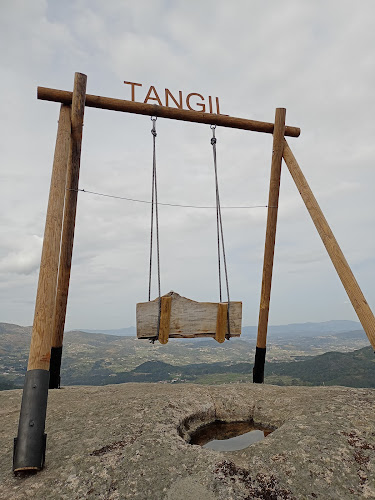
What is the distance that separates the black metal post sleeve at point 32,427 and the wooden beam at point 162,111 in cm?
539

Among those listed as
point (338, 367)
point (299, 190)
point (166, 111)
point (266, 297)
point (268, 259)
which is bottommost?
point (338, 367)

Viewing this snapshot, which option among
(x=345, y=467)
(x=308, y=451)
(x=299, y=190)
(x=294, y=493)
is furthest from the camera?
(x=299, y=190)

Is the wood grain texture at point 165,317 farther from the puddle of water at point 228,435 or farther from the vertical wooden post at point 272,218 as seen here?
the vertical wooden post at point 272,218

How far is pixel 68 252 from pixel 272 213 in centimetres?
499

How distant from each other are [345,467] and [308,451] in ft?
1.38

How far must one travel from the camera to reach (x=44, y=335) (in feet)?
15.4

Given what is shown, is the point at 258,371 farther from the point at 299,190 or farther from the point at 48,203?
the point at 48,203

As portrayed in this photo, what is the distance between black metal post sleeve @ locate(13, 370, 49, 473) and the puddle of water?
219 centimetres

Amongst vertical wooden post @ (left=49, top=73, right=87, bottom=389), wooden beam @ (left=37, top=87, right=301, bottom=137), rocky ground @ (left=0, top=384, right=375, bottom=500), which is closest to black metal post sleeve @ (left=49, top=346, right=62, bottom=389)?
vertical wooden post @ (left=49, top=73, right=87, bottom=389)

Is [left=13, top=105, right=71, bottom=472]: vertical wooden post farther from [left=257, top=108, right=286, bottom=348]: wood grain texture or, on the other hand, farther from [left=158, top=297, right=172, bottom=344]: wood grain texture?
[left=257, top=108, right=286, bottom=348]: wood grain texture

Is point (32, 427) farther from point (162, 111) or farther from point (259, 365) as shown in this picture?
point (162, 111)

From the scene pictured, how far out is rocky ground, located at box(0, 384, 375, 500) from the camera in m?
3.40

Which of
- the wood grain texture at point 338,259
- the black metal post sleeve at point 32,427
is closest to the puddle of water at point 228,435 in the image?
the black metal post sleeve at point 32,427

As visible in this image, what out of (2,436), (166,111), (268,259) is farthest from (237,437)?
(166,111)
